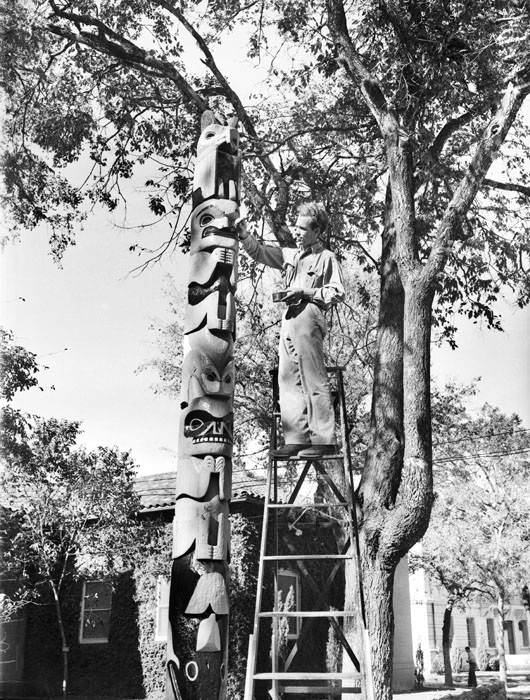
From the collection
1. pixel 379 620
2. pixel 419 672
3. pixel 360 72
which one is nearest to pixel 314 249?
pixel 360 72

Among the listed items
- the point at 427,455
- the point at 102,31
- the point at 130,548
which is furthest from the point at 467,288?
the point at 130,548

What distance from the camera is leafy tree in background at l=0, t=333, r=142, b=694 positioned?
15039mm

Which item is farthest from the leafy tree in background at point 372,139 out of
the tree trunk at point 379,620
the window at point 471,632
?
the window at point 471,632

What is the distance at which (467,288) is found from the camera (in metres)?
12.3

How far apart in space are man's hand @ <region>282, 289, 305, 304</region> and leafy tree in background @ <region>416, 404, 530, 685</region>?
53.7 ft

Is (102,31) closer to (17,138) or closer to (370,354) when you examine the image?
(17,138)

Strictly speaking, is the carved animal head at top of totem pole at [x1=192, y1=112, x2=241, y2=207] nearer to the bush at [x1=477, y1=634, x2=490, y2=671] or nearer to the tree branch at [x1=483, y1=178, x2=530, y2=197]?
the tree branch at [x1=483, y1=178, x2=530, y2=197]

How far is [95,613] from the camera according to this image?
781 inches

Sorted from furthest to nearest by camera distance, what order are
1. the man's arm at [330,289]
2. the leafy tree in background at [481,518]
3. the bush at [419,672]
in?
the bush at [419,672] → the leafy tree in background at [481,518] → the man's arm at [330,289]

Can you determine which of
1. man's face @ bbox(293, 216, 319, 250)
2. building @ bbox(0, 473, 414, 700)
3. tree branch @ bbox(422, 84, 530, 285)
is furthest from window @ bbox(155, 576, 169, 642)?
man's face @ bbox(293, 216, 319, 250)

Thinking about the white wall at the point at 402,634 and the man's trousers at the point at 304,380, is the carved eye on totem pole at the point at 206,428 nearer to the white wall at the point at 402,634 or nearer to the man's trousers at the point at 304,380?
the man's trousers at the point at 304,380

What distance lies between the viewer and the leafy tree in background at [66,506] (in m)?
15.0

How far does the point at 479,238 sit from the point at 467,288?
1005 millimetres

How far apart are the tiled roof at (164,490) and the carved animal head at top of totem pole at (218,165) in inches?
453
